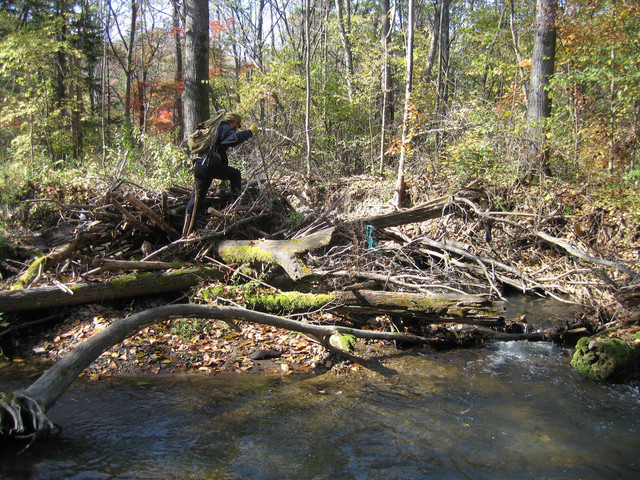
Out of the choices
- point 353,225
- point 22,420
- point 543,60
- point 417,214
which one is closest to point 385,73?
point 543,60

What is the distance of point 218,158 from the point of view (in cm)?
746

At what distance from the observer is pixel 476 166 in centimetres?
1039

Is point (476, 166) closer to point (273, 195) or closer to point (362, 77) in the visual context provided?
point (273, 195)

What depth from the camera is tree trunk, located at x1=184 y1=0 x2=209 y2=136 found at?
417 inches

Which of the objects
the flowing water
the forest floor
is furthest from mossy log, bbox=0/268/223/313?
the flowing water

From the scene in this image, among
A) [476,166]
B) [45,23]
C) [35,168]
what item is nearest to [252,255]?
[476,166]

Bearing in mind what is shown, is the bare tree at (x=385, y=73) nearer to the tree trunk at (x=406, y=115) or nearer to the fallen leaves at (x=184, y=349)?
the tree trunk at (x=406, y=115)

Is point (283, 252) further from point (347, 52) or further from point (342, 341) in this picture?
point (347, 52)

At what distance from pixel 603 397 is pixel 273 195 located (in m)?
6.15

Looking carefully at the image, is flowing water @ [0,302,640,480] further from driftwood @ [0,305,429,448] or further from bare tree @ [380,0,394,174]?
bare tree @ [380,0,394,174]

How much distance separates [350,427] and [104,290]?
163 inches

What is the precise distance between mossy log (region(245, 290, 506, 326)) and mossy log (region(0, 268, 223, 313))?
1214mm

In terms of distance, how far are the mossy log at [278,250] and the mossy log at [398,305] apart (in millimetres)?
453

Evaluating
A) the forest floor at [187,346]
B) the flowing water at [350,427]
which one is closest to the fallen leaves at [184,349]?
the forest floor at [187,346]
